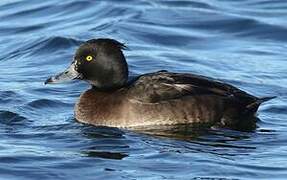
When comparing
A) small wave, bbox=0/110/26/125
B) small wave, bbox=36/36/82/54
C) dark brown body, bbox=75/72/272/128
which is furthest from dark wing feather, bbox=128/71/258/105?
small wave, bbox=36/36/82/54

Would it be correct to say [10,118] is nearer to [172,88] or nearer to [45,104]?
[45,104]

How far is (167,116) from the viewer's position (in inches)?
485

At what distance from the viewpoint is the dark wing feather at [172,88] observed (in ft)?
40.5

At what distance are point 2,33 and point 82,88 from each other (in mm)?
4358

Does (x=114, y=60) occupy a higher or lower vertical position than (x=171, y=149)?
higher

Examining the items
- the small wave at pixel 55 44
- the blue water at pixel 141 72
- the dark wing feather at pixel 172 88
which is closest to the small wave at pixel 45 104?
the blue water at pixel 141 72

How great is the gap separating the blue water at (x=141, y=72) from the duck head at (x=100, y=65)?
21.9 inches

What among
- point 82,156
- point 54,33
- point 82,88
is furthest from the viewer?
point 54,33

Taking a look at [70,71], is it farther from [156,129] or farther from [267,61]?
[267,61]

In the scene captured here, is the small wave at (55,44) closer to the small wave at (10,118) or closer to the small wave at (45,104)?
the small wave at (45,104)

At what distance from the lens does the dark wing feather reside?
40.5 feet

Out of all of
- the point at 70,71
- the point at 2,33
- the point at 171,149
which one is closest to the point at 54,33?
the point at 2,33

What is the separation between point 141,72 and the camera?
1588 cm

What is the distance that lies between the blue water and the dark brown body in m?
0.18
